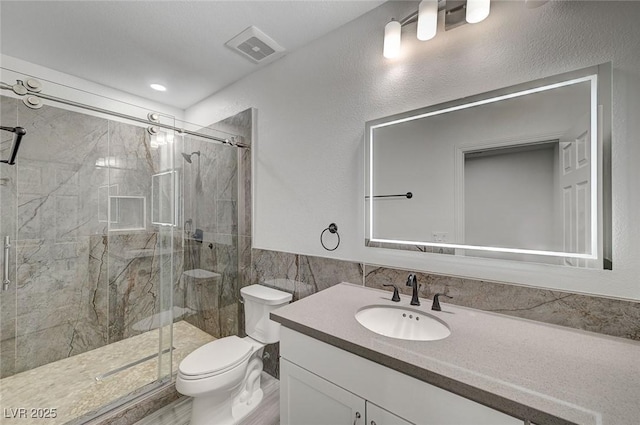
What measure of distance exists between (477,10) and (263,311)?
207 cm

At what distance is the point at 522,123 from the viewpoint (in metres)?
1.08

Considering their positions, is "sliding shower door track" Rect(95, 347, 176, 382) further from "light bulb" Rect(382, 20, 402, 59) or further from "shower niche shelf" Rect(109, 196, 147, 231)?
"light bulb" Rect(382, 20, 402, 59)

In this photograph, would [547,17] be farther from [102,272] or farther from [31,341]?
[31,341]

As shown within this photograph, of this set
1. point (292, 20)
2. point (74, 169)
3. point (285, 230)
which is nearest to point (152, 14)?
point (292, 20)

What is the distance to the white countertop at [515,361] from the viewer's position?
59cm

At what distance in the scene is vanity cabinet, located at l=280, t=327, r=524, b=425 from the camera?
2.30 feet

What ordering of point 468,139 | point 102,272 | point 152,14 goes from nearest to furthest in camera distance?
point 468,139 → point 152,14 → point 102,272

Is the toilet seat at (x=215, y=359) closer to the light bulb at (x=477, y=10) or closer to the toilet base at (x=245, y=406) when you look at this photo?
the toilet base at (x=245, y=406)

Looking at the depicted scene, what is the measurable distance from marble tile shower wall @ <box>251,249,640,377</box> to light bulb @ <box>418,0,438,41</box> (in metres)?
1.22

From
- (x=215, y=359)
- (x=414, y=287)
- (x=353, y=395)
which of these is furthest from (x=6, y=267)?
(x=414, y=287)

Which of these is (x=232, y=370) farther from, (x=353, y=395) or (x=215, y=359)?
(x=353, y=395)

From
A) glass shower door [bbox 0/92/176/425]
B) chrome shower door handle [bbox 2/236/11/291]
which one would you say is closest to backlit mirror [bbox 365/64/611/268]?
glass shower door [bbox 0/92/176/425]

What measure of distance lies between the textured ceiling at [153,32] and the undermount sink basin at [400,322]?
173 centimetres

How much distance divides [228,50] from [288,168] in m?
1.01
